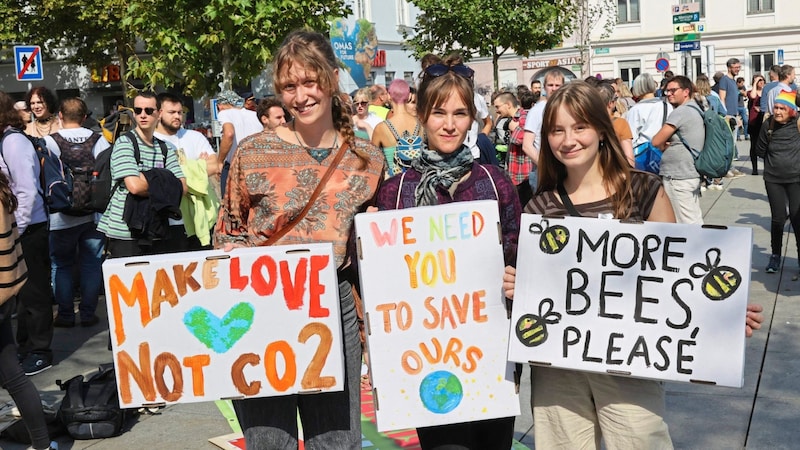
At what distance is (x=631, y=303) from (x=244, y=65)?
18299mm

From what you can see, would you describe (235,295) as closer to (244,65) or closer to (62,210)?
(62,210)

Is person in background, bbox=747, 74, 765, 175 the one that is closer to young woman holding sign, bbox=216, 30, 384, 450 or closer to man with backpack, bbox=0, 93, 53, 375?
Answer: man with backpack, bbox=0, 93, 53, 375

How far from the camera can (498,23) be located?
101ft

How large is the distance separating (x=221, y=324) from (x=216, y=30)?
17.5 m

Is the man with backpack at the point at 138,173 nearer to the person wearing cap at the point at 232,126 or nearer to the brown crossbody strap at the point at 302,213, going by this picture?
the brown crossbody strap at the point at 302,213

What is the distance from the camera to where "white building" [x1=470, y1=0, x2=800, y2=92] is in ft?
154

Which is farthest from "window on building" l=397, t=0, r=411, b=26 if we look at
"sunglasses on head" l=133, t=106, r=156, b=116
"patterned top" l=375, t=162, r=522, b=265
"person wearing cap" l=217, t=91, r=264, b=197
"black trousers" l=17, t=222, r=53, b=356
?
"patterned top" l=375, t=162, r=522, b=265

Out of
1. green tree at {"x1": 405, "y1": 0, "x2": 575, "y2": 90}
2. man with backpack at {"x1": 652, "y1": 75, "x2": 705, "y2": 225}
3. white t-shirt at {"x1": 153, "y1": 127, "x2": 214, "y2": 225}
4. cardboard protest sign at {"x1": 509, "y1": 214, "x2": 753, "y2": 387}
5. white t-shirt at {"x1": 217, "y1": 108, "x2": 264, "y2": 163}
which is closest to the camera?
cardboard protest sign at {"x1": 509, "y1": 214, "x2": 753, "y2": 387}

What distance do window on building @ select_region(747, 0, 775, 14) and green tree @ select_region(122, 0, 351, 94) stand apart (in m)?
34.1

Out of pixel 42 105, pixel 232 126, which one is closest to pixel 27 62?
pixel 232 126

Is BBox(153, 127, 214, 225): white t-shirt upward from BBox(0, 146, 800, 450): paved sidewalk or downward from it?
upward

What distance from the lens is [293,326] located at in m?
3.13

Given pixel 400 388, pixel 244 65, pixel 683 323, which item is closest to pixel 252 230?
pixel 400 388

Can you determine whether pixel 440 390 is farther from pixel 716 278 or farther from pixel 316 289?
pixel 716 278
